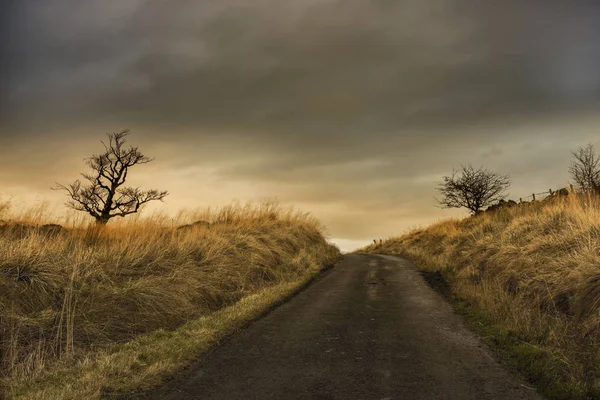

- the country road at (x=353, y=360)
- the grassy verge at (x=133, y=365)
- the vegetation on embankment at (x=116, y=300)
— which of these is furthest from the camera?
the vegetation on embankment at (x=116, y=300)

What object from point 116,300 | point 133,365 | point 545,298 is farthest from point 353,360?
point 116,300

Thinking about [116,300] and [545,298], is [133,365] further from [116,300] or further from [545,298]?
[545,298]

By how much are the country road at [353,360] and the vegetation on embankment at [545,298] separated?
527 millimetres

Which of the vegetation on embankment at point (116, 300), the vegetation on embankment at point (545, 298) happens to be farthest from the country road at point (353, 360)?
the vegetation on embankment at point (116, 300)

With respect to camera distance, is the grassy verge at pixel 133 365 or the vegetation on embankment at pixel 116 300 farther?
the vegetation on embankment at pixel 116 300

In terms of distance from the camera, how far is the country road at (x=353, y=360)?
5777 millimetres

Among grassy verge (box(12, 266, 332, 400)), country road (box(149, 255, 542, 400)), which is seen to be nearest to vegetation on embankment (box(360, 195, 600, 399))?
country road (box(149, 255, 542, 400))

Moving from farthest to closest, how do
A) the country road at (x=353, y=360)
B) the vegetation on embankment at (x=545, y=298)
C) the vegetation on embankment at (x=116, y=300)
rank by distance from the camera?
the vegetation on embankment at (x=116, y=300), the vegetation on embankment at (x=545, y=298), the country road at (x=353, y=360)

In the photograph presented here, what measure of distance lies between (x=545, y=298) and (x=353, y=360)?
468 cm

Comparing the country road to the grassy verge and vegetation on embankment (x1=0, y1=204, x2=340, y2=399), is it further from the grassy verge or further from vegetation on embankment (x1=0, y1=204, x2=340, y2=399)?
vegetation on embankment (x1=0, y1=204, x2=340, y2=399)

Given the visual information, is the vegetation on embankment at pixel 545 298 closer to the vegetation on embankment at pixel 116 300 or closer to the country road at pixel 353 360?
the country road at pixel 353 360

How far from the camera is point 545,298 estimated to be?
8.91 meters

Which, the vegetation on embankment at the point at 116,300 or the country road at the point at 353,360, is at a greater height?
the vegetation on embankment at the point at 116,300

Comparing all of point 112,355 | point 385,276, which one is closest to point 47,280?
point 112,355
